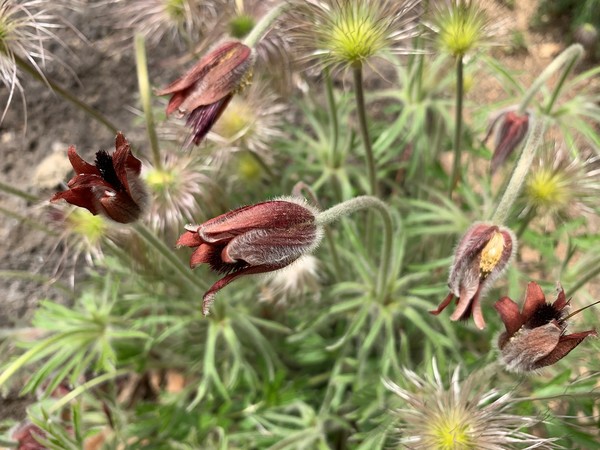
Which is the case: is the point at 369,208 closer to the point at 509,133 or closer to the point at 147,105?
the point at 509,133

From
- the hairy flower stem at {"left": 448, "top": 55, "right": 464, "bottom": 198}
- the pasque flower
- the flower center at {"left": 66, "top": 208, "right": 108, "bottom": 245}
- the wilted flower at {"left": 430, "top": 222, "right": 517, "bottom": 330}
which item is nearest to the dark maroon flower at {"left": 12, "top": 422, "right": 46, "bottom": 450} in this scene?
the flower center at {"left": 66, "top": 208, "right": 108, "bottom": 245}

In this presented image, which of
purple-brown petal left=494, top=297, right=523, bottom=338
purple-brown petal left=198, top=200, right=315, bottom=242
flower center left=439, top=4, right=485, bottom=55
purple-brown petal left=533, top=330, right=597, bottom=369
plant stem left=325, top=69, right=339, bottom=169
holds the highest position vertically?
plant stem left=325, top=69, right=339, bottom=169

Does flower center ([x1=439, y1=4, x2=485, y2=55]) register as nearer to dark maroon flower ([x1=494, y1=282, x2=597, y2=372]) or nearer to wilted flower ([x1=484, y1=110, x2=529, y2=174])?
wilted flower ([x1=484, y1=110, x2=529, y2=174])

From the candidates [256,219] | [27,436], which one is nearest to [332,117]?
[256,219]

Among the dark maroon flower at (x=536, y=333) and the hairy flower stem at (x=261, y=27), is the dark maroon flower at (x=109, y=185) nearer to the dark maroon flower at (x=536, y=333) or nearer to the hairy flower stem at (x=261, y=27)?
the hairy flower stem at (x=261, y=27)

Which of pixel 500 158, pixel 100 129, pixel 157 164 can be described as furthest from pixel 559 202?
pixel 100 129
